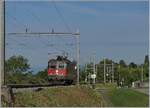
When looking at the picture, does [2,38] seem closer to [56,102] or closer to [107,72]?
[56,102]

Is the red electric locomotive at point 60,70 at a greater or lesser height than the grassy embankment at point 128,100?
greater

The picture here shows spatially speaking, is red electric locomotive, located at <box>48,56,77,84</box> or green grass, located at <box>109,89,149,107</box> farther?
red electric locomotive, located at <box>48,56,77,84</box>

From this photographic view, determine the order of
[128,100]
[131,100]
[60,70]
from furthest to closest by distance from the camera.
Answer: [60,70], [128,100], [131,100]

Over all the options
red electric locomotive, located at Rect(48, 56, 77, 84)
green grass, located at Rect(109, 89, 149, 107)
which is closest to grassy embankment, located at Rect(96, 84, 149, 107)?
green grass, located at Rect(109, 89, 149, 107)

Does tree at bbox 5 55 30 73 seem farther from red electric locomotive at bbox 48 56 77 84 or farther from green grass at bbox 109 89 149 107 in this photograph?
green grass at bbox 109 89 149 107

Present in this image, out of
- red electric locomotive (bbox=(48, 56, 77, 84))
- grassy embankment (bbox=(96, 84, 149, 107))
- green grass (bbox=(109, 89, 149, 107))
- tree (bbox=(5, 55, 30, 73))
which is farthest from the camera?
tree (bbox=(5, 55, 30, 73))

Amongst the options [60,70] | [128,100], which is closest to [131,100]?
[128,100]

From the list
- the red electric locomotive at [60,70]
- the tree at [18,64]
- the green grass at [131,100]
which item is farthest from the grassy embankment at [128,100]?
the tree at [18,64]

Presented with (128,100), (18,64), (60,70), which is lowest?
(128,100)

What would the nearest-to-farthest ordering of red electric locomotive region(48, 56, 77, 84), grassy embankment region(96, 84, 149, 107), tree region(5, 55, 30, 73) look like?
grassy embankment region(96, 84, 149, 107) → red electric locomotive region(48, 56, 77, 84) → tree region(5, 55, 30, 73)

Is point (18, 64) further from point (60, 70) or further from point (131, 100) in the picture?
point (131, 100)

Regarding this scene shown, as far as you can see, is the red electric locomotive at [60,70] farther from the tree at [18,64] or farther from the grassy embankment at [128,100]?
the tree at [18,64]

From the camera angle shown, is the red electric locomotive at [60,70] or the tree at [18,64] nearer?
the red electric locomotive at [60,70]

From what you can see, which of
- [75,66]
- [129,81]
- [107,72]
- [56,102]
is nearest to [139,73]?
[129,81]
